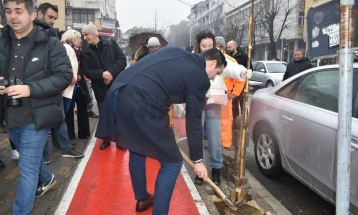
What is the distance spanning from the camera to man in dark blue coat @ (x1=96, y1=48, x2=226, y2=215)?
2162mm

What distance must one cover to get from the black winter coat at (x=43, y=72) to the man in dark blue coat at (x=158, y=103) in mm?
382

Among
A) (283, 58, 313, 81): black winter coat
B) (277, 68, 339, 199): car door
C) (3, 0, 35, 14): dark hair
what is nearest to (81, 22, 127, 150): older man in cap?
(3, 0, 35, 14): dark hair

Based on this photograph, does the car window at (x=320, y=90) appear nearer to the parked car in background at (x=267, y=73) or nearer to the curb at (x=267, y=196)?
the curb at (x=267, y=196)

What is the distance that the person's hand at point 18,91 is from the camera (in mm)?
2088

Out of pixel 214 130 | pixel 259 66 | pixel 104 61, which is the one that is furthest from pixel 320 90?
pixel 259 66

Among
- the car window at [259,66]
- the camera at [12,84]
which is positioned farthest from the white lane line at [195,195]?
the car window at [259,66]

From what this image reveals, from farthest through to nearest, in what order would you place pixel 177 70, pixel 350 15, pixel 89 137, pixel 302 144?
1. pixel 89 137
2. pixel 302 144
3. pixel 177 70
4. pixel 350 15

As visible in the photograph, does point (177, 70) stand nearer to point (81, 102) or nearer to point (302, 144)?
point (302, 144)

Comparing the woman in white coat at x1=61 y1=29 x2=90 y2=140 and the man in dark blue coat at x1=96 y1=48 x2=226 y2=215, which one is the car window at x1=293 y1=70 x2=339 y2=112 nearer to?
the man in dark blue coat at x1=96 y1=48 x2=226 y2=215

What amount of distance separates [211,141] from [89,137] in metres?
2.73

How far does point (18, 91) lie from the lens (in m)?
2.10

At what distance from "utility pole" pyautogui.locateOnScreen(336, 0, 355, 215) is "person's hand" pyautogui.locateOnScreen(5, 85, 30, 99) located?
2064 millimetres

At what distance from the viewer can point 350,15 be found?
1.91 m

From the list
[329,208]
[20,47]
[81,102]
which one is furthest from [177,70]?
[81,102]
